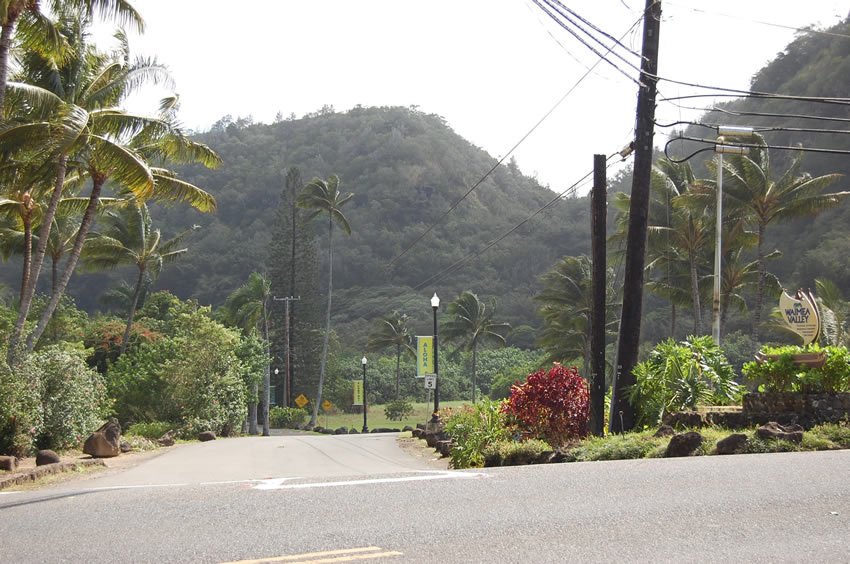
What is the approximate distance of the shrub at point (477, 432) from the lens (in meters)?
16.2

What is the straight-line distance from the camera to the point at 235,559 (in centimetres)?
561

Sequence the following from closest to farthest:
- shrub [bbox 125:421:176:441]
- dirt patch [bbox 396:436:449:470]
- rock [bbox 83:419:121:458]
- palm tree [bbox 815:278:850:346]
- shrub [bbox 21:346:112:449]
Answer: rock [bbox 83:419:121:458]
shrub [bbox 21:346:112:449]
dirt patch [bbox 396:436:449:470]
palm tree [bbox 815:278:850:346]
shrub [bbox 125:421:176:441]

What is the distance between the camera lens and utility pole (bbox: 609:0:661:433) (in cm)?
1630

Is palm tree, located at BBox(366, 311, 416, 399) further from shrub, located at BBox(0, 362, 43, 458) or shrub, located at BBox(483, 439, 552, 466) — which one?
shrub, located at BBox(483, 439, 552, 466)

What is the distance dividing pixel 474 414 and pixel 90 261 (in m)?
31.5

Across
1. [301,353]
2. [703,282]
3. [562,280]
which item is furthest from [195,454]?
[301,353]

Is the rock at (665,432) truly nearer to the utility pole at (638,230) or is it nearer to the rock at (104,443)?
the utility pole at (638,230)

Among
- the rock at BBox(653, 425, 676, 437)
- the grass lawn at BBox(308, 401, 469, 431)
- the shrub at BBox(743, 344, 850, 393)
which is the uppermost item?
the shrub at BBox(743, 344, 850, 393)

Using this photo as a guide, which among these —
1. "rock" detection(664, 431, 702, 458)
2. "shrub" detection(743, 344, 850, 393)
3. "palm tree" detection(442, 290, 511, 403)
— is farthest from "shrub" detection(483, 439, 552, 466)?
"palm tree" detection(442, 290, 511, 403)

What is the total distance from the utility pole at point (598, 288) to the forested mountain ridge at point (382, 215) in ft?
282

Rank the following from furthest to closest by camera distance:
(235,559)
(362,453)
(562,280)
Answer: (562,280), (362,453), (235,559)

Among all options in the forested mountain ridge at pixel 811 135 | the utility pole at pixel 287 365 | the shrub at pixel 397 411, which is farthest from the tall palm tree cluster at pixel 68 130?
the shrub at pixel 397 411

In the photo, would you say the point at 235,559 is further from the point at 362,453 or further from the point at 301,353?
the point at 301,353

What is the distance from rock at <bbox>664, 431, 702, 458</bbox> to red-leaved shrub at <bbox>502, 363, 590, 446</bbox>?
14.8 feet
